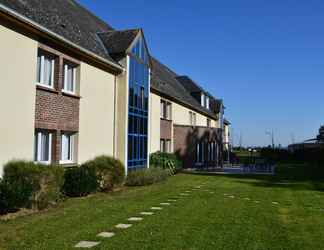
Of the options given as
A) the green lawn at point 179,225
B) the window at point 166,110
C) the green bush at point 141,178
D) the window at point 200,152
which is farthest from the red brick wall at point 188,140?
the green lawn at point 179,225

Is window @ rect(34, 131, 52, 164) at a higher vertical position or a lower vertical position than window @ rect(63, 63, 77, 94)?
lower

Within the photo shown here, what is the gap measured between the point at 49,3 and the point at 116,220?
10.8 m

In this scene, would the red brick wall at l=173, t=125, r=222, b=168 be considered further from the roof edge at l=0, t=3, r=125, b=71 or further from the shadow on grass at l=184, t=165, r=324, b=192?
the roof edge at l=0, t=3, r=125, b=71

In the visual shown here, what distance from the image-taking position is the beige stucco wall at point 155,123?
23672mm

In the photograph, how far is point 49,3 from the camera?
15.7 metres

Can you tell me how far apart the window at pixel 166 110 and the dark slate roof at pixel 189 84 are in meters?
13.1

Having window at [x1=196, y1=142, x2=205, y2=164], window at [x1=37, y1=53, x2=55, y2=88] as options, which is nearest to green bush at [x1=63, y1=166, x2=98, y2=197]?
window at [x1=37, y1=53, x2=55, y2=88]

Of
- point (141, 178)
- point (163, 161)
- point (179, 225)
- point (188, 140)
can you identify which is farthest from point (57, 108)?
point (188, 140)

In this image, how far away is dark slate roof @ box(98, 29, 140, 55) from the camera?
17655mm

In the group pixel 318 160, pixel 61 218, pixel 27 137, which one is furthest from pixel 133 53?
pixel 318 160

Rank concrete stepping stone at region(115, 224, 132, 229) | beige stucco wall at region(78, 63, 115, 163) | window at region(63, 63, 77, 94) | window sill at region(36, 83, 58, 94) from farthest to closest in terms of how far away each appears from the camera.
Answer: beige stucco wall at region(78, 63, 115, 163) < window at region(63, 63, 77, 94) < window sill at region(36, 83, 58, 94) < concrete stepping stone at region(115, 224, 132, 229)

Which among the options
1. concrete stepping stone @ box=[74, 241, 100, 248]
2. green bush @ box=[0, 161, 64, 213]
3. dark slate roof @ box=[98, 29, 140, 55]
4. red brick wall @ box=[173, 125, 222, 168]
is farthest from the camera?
red brick wall @ box=[173, 125, 222, 168]

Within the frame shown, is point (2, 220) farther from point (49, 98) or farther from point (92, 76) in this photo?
A: point (92, 76)

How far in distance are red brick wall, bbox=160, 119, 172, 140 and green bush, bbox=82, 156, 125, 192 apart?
11516 millimetres
